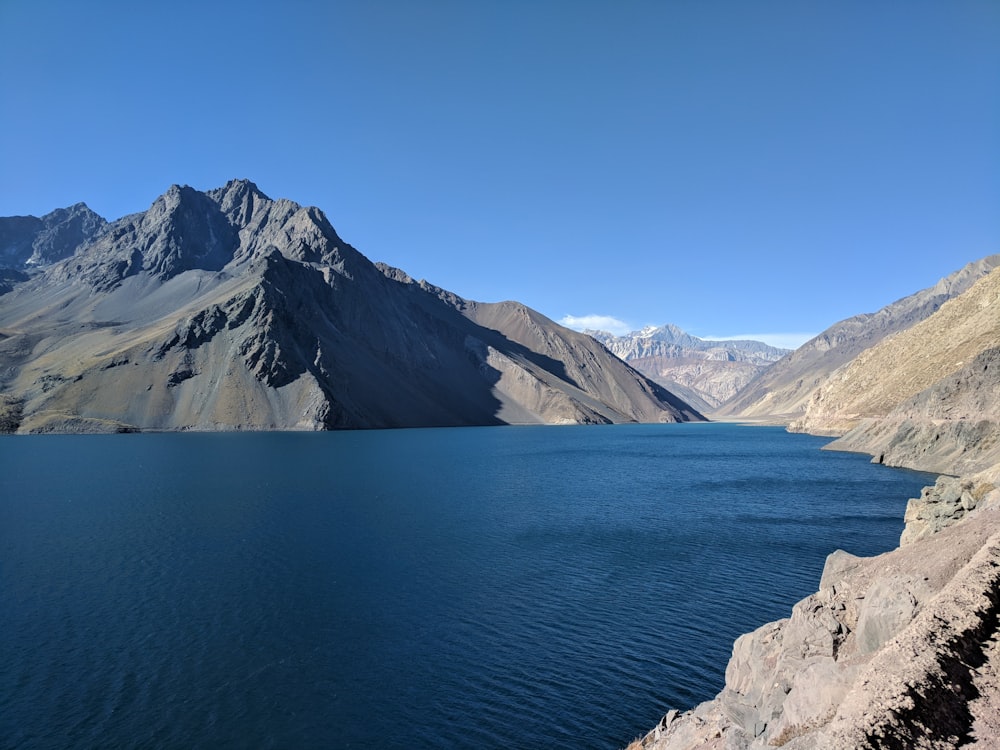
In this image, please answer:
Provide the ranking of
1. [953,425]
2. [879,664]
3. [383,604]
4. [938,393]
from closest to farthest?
[879,664] < [383,604] < [953,425] < [938,393]

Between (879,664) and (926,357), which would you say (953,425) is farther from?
(879,664)

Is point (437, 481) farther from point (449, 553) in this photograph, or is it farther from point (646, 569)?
point (646, 569)

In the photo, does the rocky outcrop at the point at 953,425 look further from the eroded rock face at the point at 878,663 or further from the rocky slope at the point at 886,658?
the eroded rock face at the point at 878,663

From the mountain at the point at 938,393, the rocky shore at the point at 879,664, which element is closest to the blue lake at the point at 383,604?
the rocky shore at the point at 879,664

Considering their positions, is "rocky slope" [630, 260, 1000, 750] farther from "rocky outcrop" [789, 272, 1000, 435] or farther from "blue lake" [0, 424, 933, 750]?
"rocky outcrop" [789, 272, 1000, 435]

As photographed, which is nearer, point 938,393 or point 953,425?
point 953,425

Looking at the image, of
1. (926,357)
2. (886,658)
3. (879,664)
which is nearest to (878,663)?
(879,664)

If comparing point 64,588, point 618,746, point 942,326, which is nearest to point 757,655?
point 618,746

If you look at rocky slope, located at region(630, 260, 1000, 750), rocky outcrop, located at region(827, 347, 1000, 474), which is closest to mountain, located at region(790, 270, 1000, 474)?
rocky outcrop, located at region(827, 347, 1000, 474)
